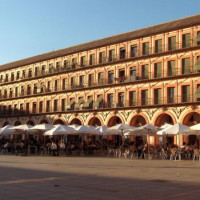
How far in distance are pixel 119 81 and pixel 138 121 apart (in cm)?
557

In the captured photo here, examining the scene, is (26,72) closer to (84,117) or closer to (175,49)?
(84,117)

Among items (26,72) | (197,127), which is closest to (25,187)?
(197,127)

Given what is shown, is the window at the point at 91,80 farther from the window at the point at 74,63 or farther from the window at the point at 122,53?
the window at the point at 122,53

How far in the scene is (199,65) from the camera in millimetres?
38438

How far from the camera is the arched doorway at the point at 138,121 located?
44.1m

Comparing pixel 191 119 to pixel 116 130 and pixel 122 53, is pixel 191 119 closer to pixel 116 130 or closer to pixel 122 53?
pixel 116 130

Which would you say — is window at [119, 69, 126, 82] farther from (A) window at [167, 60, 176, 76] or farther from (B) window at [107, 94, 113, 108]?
(A) window at [167, 60, 176, 76]

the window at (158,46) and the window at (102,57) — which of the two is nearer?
the window at (158,46)

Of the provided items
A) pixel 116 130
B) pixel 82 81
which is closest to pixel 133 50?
pixel 82 81

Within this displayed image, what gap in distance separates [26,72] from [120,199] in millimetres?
53973

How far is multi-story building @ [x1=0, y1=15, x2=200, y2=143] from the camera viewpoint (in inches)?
1578

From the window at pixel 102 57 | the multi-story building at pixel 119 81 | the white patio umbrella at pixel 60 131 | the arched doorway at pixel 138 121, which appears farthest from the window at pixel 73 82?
the white patio umbrella at pixel 60 131

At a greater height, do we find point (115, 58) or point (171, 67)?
point (115, 58)

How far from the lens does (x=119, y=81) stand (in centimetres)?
4647
